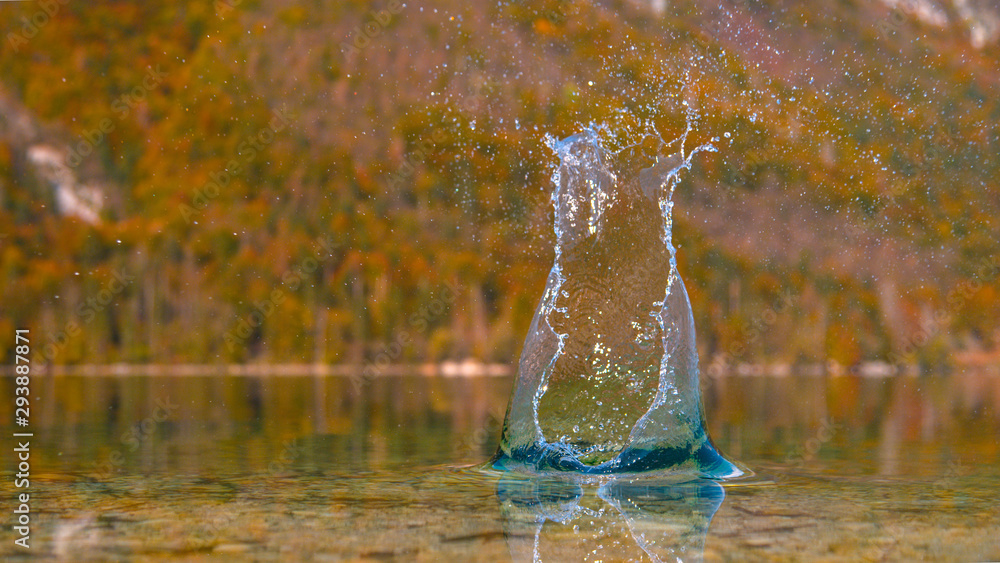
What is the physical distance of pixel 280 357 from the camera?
6769 cm

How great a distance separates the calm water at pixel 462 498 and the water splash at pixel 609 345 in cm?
75

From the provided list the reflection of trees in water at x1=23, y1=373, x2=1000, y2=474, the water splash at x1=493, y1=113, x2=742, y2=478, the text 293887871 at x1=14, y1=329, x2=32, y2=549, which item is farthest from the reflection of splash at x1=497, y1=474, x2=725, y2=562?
the text 293887871 at x1=14, y1=329, x2=32, y2=549

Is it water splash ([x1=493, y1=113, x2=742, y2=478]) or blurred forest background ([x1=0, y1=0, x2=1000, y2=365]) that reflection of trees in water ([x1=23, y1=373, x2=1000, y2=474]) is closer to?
water splash ([x1=493, y1=113, x2=742, y2=478])

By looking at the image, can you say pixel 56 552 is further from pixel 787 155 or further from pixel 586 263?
pixel 787 155

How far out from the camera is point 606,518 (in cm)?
789

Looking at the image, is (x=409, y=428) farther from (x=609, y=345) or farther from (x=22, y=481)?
(x=22, y=481)

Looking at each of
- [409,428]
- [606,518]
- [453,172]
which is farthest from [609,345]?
[453,172]

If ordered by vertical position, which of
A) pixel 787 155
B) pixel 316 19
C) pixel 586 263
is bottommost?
pixel 586 263

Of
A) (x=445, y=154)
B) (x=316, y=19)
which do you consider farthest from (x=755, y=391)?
(x=316, y=19)

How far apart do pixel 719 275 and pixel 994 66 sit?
50048 millimetres

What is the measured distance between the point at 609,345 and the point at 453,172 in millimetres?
84530

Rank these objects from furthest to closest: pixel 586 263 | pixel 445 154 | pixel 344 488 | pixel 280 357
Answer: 1. pixel 445 154
2. pixel 280 357
3. pixel 586 263
4. pixel 344 488

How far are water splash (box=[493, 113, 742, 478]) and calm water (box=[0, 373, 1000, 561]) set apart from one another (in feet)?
2.46

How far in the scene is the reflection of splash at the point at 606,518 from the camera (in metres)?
6.76
